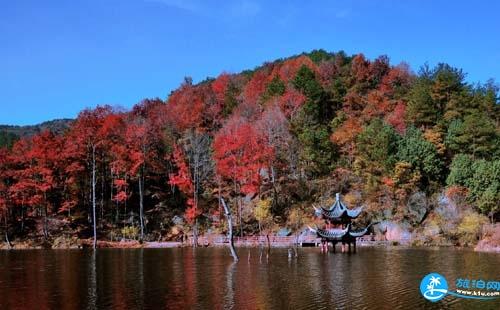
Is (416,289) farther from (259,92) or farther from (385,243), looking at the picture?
(259,92)

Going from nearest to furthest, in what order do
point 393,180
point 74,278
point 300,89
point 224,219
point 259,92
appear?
point 74,278 → point 393,180 → point 224,219 → point 300,89 → point 259,92

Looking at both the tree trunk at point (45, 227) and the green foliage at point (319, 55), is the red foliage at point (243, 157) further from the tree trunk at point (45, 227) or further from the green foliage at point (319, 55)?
the green foliage at point (319, 55)

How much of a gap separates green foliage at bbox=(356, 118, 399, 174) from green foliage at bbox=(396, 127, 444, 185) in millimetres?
1490

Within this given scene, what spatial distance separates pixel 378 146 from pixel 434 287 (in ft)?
136

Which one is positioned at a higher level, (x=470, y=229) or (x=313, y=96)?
(x=313, y=96)

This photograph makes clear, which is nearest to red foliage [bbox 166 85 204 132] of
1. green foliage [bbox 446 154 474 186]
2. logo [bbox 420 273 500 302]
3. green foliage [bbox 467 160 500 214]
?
green foliage [bbox 446 154 474 186]

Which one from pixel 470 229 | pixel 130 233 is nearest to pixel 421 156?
pixel 470 229

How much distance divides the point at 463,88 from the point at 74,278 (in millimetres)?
63246

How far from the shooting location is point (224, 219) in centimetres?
7188

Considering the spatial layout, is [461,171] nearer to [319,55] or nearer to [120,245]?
[120,245]

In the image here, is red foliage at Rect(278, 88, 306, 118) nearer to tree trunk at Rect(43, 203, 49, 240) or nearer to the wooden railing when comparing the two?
the wooden railing

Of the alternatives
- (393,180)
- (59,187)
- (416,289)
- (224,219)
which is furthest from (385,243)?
(59,187)

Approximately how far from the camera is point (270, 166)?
72.4 m

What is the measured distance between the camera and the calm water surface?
25172mm
